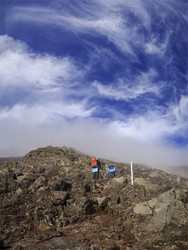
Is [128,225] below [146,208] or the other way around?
below

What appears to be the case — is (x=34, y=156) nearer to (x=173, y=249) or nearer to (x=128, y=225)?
(x=128, y=225)

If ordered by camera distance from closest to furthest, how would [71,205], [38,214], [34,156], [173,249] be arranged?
[173,249], [38,214], [71,205], [34,156]

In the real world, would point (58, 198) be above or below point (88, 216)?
above

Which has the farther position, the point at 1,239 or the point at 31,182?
the point at 31,182

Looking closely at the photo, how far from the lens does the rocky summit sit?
23.0 ft

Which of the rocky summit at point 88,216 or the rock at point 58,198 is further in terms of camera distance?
the rock at point 58,198

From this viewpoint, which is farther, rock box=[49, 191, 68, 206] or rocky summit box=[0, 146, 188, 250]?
rock box=[49, 191, 68, 206]

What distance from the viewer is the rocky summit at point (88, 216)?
7.02 m

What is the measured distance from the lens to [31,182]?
12.5 metres

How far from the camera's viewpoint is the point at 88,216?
9445 millimetres

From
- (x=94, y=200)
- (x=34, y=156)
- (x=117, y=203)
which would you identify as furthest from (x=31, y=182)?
(x=34, y=156)

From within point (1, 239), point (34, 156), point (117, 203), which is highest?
point (34, 156)

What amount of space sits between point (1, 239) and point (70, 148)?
17924mm

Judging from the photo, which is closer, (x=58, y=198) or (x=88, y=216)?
(x=88, y=216)
